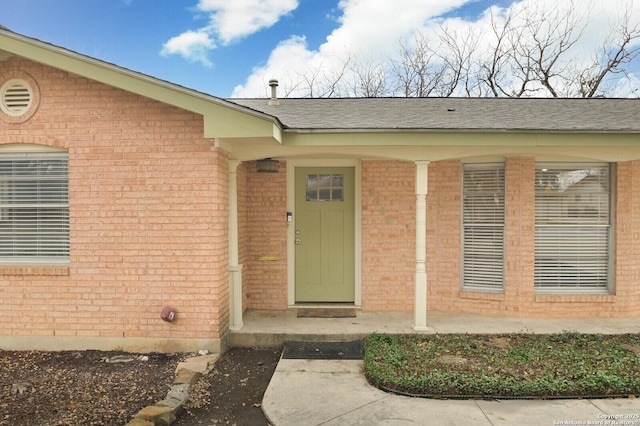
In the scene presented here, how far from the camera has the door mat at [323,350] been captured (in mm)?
4707

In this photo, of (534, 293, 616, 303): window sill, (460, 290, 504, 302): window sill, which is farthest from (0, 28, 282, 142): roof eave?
(534, 293, 616, 303): window sill

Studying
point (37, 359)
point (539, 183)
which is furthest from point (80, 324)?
point (539, 183)

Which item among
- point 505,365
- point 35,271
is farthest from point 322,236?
point 35,271

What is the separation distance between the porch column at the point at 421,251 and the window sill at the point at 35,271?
14.4 ft

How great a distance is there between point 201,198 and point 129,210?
90cm

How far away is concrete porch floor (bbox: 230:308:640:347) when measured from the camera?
17.1 ft

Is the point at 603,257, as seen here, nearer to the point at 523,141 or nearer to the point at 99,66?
the point at 523,141

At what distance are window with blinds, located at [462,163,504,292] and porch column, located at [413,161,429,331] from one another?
131 centimetres

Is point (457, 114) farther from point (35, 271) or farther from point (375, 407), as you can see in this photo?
point (35, 271)

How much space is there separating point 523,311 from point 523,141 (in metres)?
2.58

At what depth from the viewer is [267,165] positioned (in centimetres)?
618

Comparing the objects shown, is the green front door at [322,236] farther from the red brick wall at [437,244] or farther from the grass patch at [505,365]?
the grass patch at [505,365]

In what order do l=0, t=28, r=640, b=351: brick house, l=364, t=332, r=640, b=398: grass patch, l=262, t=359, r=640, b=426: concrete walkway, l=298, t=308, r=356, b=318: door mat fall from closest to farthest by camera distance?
l=262, t=359, r=640, b=426: concrete walkway
l=364, t=332, r=640, b=398: grass patch
l=0, t=28, r=640, b=351: brick house
l=298, t=308, r=356, b=318: door mat

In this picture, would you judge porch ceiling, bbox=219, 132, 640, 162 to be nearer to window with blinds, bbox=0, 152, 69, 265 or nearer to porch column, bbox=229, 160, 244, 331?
porch column, bbox=229, 160, 244, 331
